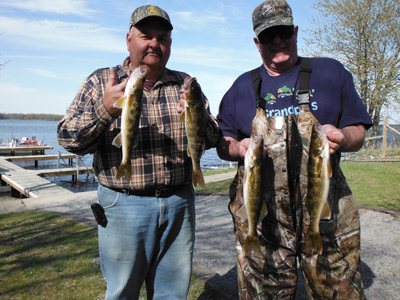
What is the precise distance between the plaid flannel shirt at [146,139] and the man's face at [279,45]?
2.58 ft

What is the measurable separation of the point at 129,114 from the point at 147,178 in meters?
0.64

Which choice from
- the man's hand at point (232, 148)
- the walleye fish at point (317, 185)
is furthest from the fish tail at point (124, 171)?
the walleye fish at point (317, 185)

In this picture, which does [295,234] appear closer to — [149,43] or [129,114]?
[129,114]

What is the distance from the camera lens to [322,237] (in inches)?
108

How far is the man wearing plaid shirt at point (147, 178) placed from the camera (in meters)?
2.90

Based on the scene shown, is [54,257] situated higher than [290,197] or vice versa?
[290,197]

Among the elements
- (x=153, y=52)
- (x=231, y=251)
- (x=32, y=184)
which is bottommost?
(x=231, y=251)

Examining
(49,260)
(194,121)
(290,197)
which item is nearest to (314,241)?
(290,197)

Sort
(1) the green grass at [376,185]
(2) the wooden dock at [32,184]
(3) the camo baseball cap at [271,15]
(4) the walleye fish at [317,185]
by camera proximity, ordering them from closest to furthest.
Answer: (4) the walleye fish at [317,185] < (3) the camo baseball cap at [271,15] < (1) the green grass at [376,185] < (2) the wooden dock at [32,184]

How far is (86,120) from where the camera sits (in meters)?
2.68

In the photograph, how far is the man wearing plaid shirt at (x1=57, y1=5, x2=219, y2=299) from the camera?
290 cm

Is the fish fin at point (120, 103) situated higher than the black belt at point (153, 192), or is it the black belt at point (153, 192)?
the fish fin at point (120, 103)

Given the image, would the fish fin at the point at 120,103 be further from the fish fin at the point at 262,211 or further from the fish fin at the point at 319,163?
the fish fin at the point at 319,163

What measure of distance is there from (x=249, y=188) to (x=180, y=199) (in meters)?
0.72
